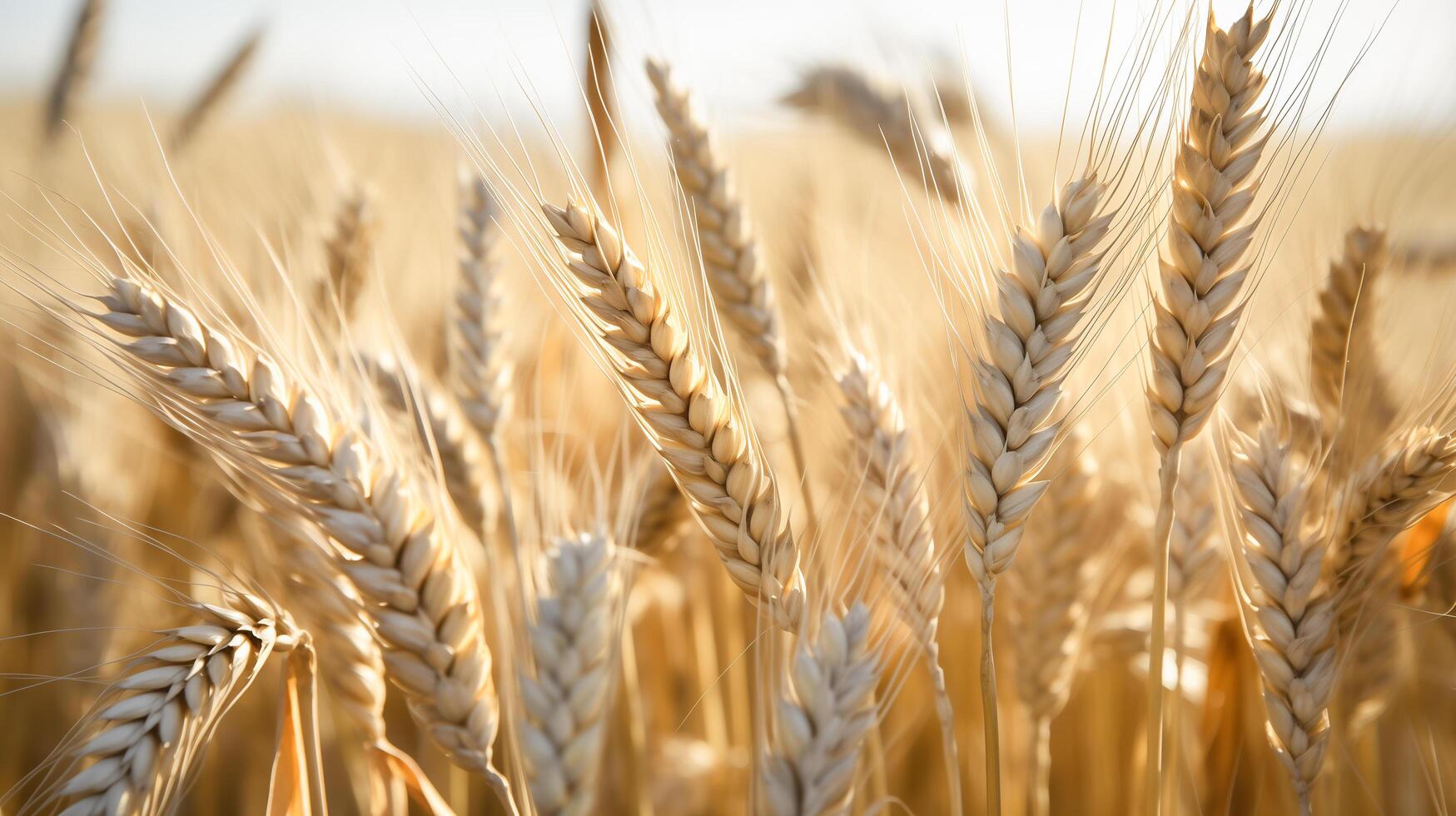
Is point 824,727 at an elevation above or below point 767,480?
below

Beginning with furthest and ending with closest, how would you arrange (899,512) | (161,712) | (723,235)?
1. (723,235)
2. (899,512)
3. (161,712)

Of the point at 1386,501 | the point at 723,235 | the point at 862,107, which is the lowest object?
the point at 1386,501

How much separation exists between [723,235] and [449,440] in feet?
2.02

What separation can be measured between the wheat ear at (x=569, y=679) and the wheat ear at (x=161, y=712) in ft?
0.87

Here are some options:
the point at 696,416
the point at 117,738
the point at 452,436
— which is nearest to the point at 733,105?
the point at 452,436

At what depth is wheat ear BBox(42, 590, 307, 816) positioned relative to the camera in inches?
29.3

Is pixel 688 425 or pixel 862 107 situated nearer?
pixel 688 425

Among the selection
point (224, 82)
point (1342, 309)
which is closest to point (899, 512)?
point (1342, 309)

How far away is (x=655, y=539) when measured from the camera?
4.90ft

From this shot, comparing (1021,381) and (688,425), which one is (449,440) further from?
(1021,381)

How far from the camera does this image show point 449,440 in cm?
146

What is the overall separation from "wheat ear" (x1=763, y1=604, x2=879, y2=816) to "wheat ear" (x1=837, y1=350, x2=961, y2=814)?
3.7 inches

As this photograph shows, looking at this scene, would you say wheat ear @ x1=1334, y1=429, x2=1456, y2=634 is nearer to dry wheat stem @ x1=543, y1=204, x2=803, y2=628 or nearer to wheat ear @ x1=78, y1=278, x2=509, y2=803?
dry wheat stem @ x1=543, y1=204, x2=803, y2=628

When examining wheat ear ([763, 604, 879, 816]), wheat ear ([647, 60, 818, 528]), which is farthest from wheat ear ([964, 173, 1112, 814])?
wheat ear ([647, 60, 818, 528])
